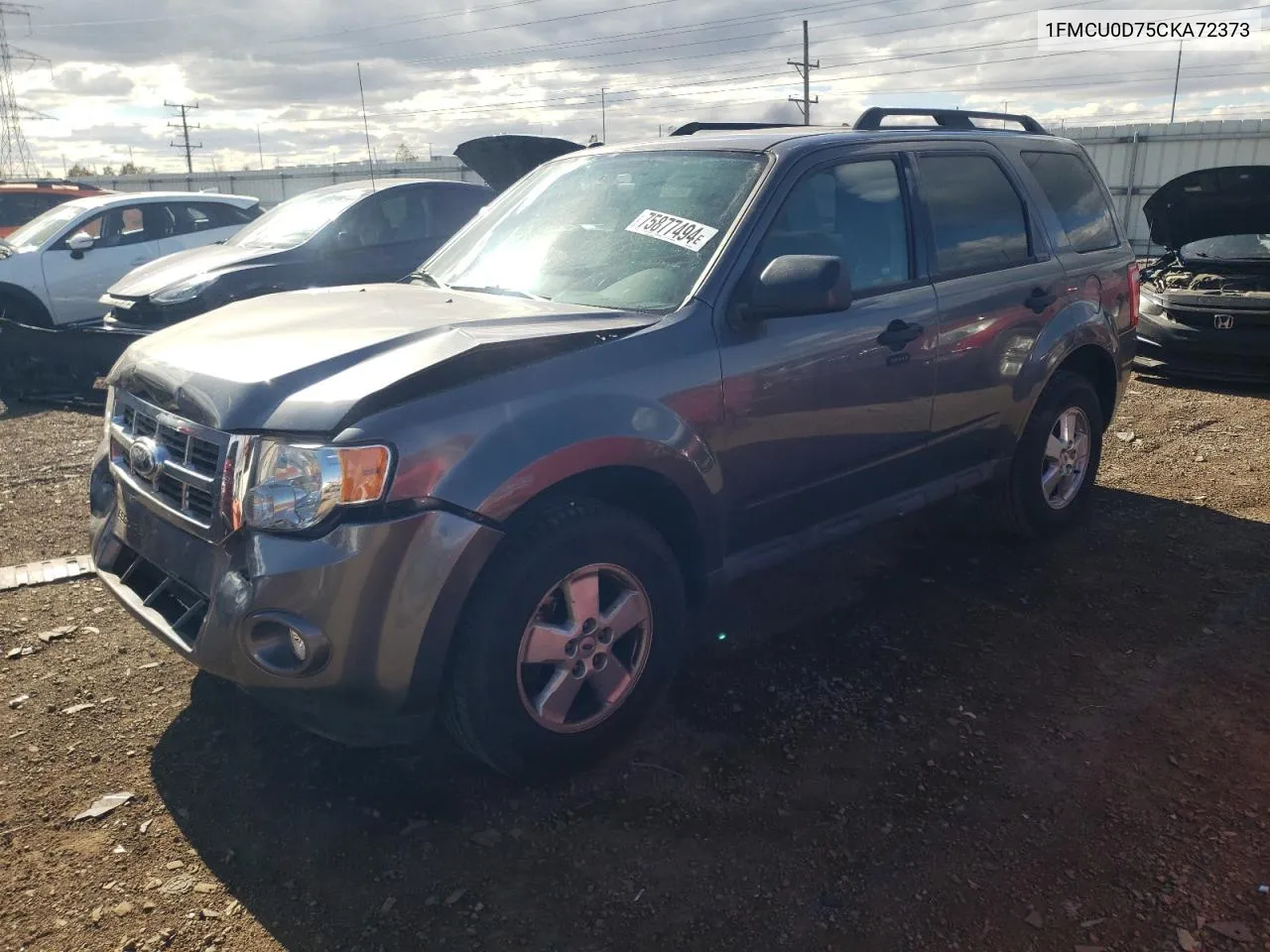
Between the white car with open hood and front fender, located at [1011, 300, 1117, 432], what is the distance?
9.32 metres

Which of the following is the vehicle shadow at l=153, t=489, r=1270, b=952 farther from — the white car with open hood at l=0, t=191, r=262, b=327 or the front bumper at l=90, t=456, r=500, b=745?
the white car with open hood at l=0, t=191, r=262, b=327

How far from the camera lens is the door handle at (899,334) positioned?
11.8 ft

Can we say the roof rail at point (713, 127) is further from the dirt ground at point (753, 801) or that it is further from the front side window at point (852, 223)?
the dirt ground at point (753, 801)

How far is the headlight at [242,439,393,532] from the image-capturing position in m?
2.38

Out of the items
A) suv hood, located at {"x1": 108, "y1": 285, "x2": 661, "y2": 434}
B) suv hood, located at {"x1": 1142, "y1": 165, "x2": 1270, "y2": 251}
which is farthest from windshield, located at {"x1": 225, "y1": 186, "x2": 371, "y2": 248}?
suv hood, located at {"x1": 1142, "y1": 165, "x2": 1270, "y2": 251}

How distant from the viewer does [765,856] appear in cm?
257

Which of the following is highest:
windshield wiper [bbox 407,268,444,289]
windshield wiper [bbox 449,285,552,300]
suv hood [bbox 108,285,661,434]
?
windshield wiper [bbox 407,268,444,289]

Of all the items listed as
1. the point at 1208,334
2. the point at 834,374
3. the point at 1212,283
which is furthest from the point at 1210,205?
the point at 834,374

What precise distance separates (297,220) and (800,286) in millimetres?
6933

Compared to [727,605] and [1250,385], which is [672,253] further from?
[1250,385]

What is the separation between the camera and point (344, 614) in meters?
2.39

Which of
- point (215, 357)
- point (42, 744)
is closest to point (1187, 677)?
point (215, 357)

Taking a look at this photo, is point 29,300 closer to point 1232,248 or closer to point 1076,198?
point 1076,198

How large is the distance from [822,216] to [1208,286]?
20.9 ft
